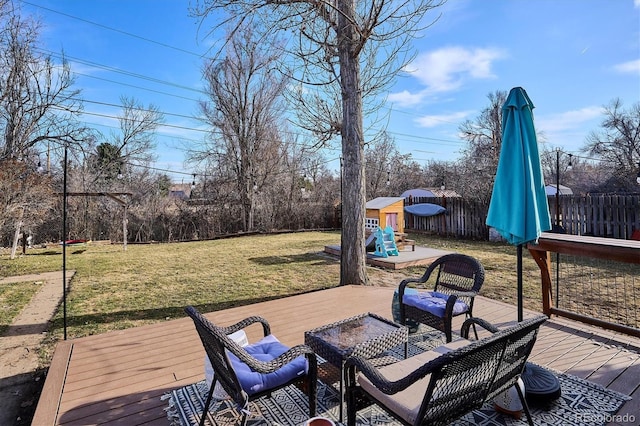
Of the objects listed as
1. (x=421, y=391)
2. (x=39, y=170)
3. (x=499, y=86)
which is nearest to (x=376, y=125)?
(x=421, y=391)

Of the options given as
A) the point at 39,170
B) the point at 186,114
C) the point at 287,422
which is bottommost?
the point at 287,422

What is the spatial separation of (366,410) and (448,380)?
0.89 m

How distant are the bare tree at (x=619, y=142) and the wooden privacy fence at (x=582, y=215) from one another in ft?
25.8

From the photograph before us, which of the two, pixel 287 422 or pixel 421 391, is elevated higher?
pixel 421 391

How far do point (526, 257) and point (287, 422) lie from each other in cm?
801

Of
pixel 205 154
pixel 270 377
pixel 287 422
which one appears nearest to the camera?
pixel 270 377

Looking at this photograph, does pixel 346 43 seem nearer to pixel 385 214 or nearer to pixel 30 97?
pixel 385 214

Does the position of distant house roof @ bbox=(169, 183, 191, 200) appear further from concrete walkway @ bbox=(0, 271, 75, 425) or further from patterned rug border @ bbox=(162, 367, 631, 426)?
patterned rug border @ bbox=(162, 367, 631, 426)

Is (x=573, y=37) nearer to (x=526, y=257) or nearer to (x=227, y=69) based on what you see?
(x=526, y=257)

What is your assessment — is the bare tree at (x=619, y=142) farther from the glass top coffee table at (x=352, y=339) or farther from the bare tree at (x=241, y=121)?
the glass top coffee table at (x=352, y=339)

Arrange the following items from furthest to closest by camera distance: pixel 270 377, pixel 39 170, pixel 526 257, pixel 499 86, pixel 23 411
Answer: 1. pixel 499 86
2. pixel 39 170
3. pixel 526 257
4. pixel 23 411
5. pixel 270 377

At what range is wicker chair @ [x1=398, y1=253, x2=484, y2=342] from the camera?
280cm

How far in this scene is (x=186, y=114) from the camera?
17.4 meters

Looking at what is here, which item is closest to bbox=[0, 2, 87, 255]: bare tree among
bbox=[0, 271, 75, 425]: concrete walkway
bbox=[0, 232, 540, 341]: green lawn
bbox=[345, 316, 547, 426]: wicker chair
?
bbox=[0, 232, 540, 341]: green lawn
